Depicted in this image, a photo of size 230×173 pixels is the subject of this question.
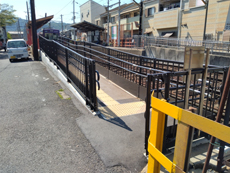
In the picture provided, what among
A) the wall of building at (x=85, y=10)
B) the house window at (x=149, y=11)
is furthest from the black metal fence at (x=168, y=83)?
the wall of building at (x=85, y=10)

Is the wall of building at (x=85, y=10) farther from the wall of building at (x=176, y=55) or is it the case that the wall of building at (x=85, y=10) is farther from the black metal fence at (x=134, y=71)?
the black metal fence at (x=134, y=71)

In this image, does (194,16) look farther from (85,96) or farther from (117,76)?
(85,96)

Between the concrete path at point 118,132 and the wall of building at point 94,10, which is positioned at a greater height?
the wall of building at point 94,10

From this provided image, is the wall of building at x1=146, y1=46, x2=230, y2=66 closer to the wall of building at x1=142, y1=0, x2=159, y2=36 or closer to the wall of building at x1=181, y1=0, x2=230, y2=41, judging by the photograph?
the wall of building at x1=181, y1=0, x2=230, y2=41

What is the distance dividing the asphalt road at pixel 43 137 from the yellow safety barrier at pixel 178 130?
880mm

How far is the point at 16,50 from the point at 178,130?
Result: 15.4 m

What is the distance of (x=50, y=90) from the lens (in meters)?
6.54

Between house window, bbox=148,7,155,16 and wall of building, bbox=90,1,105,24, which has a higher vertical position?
wall of building, bbox=90,1,105,24

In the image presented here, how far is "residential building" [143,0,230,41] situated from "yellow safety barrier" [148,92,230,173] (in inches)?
744

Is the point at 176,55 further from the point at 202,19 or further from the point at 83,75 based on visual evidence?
the point at 202,19

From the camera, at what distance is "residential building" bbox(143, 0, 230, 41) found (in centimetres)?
1820

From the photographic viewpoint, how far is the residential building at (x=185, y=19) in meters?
18.2

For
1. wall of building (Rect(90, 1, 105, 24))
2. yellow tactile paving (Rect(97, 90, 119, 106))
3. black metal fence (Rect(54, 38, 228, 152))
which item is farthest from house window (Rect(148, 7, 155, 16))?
yellow tactile paving (Rect(97, 90, 119, 106))

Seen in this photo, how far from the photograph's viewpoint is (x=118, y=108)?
4.95m
